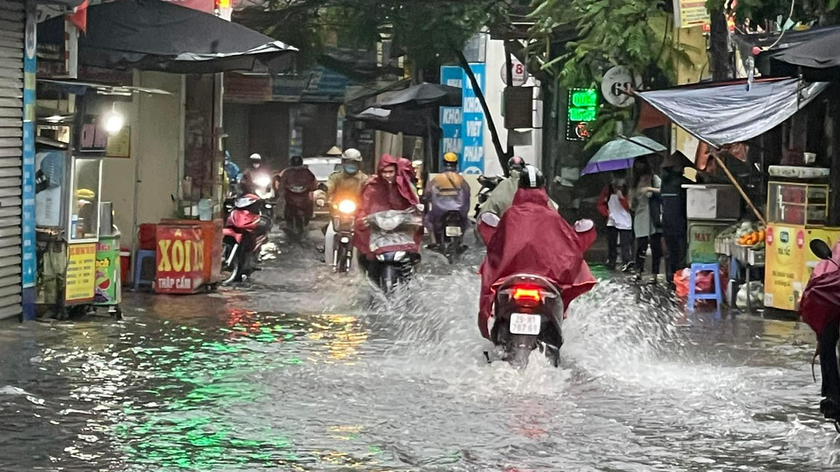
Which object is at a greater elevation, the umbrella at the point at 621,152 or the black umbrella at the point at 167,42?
the black umbrella at the point at 167,42

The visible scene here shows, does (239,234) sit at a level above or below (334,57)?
below

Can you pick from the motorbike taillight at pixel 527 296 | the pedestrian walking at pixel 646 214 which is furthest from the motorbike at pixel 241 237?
the motorbike taillight at pixel 527 296

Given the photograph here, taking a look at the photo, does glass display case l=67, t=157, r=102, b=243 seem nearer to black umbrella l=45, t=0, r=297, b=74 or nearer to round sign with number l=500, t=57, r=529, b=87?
black umbrella l=45, t=0, r=297, b=74

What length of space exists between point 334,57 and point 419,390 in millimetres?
31163

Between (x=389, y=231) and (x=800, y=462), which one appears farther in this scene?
(x=389, y=231)

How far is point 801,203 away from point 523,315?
20.3ft

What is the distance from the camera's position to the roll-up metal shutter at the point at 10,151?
13117 millimetres

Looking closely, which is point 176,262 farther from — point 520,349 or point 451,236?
point 520,349

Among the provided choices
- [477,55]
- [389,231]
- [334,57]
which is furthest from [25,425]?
[334,57]

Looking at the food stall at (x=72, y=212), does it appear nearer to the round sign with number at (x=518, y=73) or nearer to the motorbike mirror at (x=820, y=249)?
the motorbike mirror at (x=820, y=249)

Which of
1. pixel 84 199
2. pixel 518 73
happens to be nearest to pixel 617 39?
pixel 84 199

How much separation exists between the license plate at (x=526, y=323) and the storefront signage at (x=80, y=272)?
5.32 metres

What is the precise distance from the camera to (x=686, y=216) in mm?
18156

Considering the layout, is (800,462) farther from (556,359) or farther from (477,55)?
(477,55)
